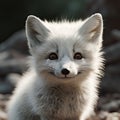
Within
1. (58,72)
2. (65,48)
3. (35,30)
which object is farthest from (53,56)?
(35,30)

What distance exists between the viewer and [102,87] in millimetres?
9523

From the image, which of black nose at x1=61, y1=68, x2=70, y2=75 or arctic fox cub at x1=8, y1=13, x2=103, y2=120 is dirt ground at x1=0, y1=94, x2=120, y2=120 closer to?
arctic fox cub at x1=8, y1=13, x2=103, y2=120

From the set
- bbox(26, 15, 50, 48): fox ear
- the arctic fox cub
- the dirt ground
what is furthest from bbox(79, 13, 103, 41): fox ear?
the dirt ground

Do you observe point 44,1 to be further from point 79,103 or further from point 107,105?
point 79,103

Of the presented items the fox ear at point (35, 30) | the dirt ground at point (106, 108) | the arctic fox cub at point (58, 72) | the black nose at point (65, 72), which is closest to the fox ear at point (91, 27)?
the arctic fox cub at point (58, 72)

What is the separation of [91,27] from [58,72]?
0.88 meters

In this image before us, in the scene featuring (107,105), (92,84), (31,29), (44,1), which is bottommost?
(107,105)

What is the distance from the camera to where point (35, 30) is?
619 centimetres

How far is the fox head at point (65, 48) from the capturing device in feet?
18.8

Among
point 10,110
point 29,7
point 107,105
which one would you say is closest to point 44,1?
point 29,7

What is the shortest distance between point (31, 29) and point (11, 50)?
233 inches

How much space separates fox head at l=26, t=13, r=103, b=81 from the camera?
5730mm

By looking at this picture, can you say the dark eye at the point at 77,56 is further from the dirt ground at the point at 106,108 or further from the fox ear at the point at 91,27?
the dirt ground at the point at 106,108

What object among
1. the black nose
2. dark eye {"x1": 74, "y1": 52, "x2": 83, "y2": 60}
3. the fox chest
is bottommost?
the fox chest
